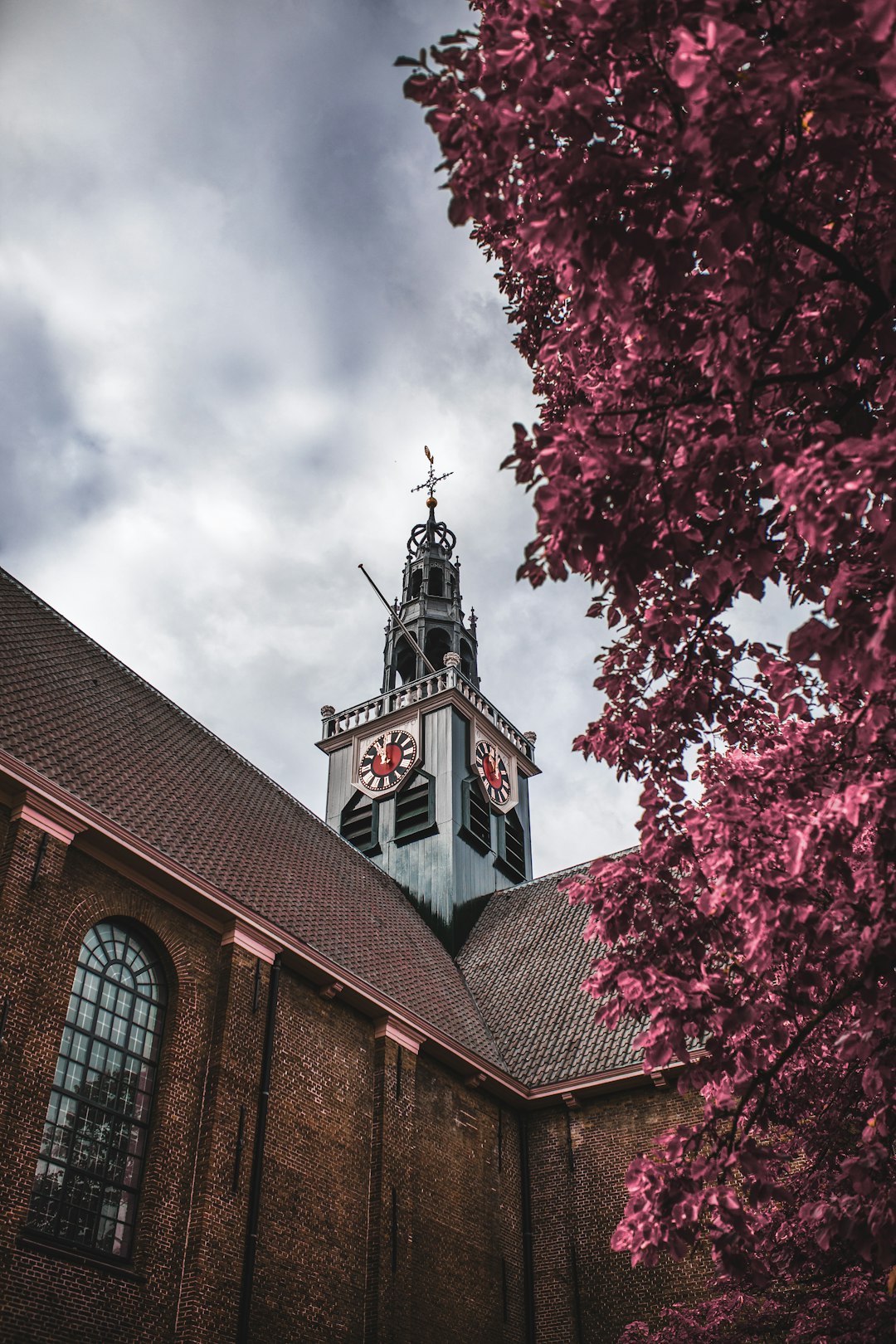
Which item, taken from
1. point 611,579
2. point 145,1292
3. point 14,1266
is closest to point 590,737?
point 611,579

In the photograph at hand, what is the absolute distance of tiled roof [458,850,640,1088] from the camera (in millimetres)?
18031

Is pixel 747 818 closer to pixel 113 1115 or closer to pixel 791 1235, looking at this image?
pixel 791 1235

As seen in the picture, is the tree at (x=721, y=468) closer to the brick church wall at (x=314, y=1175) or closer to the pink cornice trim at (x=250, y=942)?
the brick church wall at (x=314, y=1175)

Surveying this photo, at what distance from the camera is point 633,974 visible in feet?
18.4

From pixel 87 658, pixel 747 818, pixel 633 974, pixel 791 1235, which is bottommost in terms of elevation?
pixel 791 1235

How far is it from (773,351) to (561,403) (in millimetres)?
2162

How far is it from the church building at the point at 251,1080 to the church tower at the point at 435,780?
2697 millimetres

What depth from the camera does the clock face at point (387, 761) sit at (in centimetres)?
2662

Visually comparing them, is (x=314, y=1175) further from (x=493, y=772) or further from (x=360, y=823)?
(x=493, y=772)

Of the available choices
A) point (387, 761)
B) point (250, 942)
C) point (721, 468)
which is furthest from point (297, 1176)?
point (387, 761)

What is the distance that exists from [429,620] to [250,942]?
1830cm

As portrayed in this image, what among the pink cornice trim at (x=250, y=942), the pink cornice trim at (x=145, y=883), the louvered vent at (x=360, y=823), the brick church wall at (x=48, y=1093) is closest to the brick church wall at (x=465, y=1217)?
the pink cornice trim at (x=250, y=942)

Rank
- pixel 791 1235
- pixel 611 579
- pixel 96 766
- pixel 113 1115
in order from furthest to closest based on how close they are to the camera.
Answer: pixel 96 766, pixel 113 1115, pixel 791 1235, pixel 611 579

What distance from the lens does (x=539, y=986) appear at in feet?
68.9
